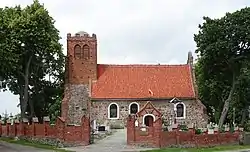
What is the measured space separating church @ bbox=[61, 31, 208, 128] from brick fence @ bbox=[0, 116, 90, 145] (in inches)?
526

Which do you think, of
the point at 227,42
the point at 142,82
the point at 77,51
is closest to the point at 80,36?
the point at 77,51

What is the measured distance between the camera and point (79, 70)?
63281 millimetres

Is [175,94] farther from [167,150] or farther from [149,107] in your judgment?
[167,150]

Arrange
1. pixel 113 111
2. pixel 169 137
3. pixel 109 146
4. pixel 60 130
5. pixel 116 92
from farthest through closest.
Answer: pixel 116 92
pixel 113 111
pixel 60 130
pixel 109 146
pixel 169 137

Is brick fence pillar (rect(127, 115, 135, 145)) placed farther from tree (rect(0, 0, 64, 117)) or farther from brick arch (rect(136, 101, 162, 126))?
tree (rect(0, 0, 64, 117))

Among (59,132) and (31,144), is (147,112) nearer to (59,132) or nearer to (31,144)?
(59,132)

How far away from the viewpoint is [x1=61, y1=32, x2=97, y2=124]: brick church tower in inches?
2438

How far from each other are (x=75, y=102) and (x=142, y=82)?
884cm

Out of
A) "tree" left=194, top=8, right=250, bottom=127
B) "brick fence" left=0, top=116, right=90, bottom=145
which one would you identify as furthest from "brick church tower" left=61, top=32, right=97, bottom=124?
"tree" left=194, top=8, right=250, bottom=127

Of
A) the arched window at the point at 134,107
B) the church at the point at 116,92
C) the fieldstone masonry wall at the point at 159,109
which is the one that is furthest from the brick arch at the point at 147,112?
the arched window at the point at 134,107

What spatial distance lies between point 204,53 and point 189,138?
1334cm

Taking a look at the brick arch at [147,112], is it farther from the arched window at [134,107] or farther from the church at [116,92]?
the arched window at [134,107]

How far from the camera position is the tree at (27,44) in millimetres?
53312

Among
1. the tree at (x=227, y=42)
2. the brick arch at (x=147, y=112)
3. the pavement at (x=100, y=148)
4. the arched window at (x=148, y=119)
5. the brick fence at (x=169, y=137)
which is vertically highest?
the tree at (x=227, y=42)
